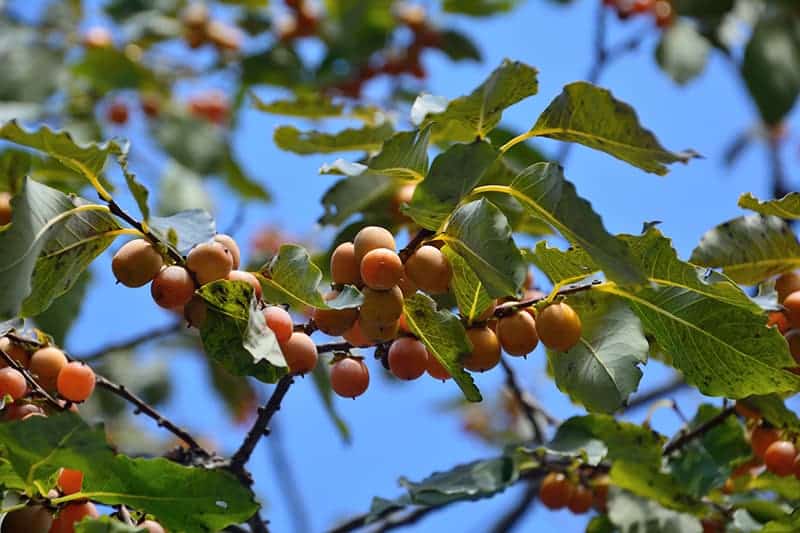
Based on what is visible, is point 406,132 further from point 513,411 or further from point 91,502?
point 513,411

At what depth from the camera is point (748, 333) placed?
0.93 m

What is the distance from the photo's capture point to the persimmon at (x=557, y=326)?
88 centimetres

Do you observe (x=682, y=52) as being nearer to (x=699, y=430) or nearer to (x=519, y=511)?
(x=519, y=511)

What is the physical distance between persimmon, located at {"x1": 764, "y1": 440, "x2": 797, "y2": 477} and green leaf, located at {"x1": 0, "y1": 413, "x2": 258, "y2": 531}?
1.92 ft

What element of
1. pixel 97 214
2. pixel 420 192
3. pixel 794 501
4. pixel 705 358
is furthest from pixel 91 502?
pixel 794 501

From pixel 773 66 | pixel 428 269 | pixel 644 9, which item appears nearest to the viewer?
pixel 428 269

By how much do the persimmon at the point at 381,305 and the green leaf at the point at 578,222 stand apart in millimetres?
138

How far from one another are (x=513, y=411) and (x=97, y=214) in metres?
2.22

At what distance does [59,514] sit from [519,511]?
1.47m

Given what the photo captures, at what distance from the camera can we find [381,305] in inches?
33.1

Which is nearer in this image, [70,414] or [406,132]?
[70,414]

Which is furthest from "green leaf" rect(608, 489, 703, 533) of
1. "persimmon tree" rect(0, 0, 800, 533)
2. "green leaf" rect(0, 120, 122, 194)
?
"green leaf" rect(0, 120, 122, 194)

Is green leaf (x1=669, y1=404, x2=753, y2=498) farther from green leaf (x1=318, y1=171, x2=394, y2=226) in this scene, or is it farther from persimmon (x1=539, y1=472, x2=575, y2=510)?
green leaf (x1=318, y1=171, x2=394, y2=226)

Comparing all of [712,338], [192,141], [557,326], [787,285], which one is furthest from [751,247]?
[192,141]
